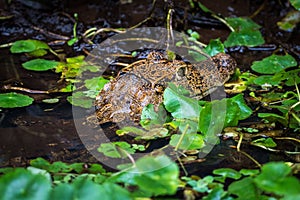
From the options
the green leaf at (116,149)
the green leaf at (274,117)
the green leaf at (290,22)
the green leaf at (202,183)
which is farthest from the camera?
the green leaf at (290,22)

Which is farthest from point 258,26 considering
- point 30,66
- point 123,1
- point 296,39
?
point 30,66

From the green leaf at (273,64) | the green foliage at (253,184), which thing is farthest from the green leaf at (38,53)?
the green foliage at (253,184)

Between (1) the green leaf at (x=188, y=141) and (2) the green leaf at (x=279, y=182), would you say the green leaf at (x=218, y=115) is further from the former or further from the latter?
(2) the green leaf at (x=279, y=182)

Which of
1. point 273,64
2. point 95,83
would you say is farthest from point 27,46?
point 273,64

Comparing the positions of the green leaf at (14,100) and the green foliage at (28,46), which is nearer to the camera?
the green leaf at (14,100)

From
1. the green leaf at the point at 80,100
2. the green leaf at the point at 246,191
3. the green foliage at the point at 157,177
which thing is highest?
the green foliage at the point at 157,177

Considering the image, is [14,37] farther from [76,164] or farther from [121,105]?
[76,164]

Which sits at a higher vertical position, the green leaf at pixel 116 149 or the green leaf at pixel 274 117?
the green leaf at pixel 274 117

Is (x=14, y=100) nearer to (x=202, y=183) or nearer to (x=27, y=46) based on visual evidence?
(x=27, y=46)
